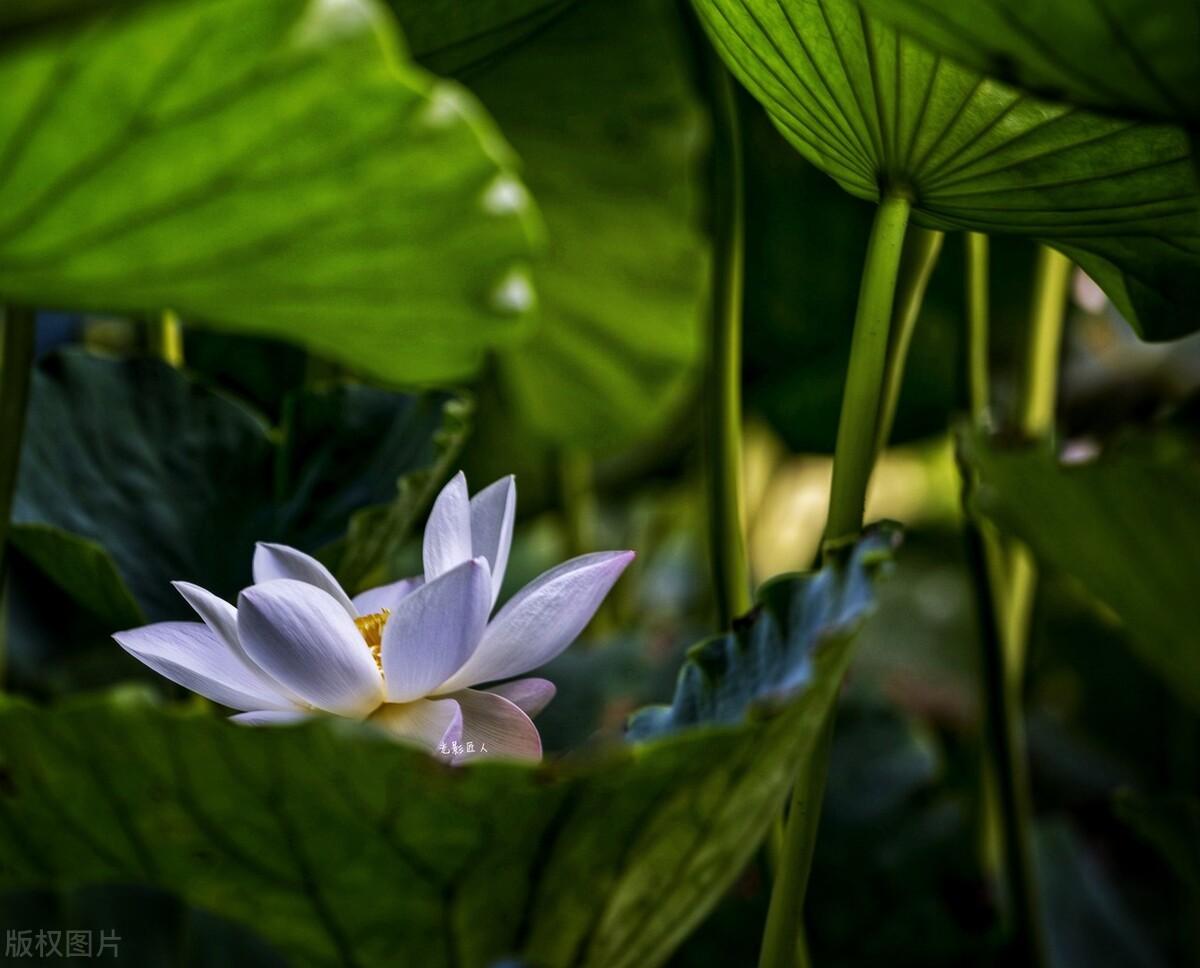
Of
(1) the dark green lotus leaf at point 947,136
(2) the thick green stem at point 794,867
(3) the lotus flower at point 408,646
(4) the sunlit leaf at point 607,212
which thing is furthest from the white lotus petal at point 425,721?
(4) the sunlit leaf at point 607,212

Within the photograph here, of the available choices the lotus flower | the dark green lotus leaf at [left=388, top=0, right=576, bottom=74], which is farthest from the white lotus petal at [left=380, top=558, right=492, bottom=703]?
the dark green lotus leaf at [left=388, top=0, right=576, bottom=74]

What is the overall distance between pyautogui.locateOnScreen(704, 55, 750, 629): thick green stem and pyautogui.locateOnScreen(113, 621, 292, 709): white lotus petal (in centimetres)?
20

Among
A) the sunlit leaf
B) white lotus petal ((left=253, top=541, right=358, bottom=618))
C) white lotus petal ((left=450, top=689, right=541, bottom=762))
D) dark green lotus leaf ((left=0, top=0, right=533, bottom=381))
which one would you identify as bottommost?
white lotus petal ((left=450, top=689, right=541, bottom=762))

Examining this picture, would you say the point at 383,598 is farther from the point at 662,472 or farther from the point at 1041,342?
the point at 662,472

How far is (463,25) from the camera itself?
452 millimetres

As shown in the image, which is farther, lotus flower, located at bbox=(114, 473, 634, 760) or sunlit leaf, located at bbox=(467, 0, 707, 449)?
sunlit leaf, located at bbox=(467, 0, 707, 449)

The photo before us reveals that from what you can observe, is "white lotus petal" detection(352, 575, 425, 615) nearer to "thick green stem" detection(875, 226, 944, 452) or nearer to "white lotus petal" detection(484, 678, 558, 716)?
"white lotus petal" detection(484, 678, 558, 716)

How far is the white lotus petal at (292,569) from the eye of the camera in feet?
1.11

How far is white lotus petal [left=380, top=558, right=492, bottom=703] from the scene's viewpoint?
290mm

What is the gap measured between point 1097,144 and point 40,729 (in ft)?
1.06

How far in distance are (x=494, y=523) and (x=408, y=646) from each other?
0.24 ft

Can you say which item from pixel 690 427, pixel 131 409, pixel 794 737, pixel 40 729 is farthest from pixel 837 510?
pixel 690 427

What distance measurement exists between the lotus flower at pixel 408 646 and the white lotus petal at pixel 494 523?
0.04 feet

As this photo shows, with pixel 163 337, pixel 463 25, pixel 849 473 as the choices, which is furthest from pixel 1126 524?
pixel 163 337
